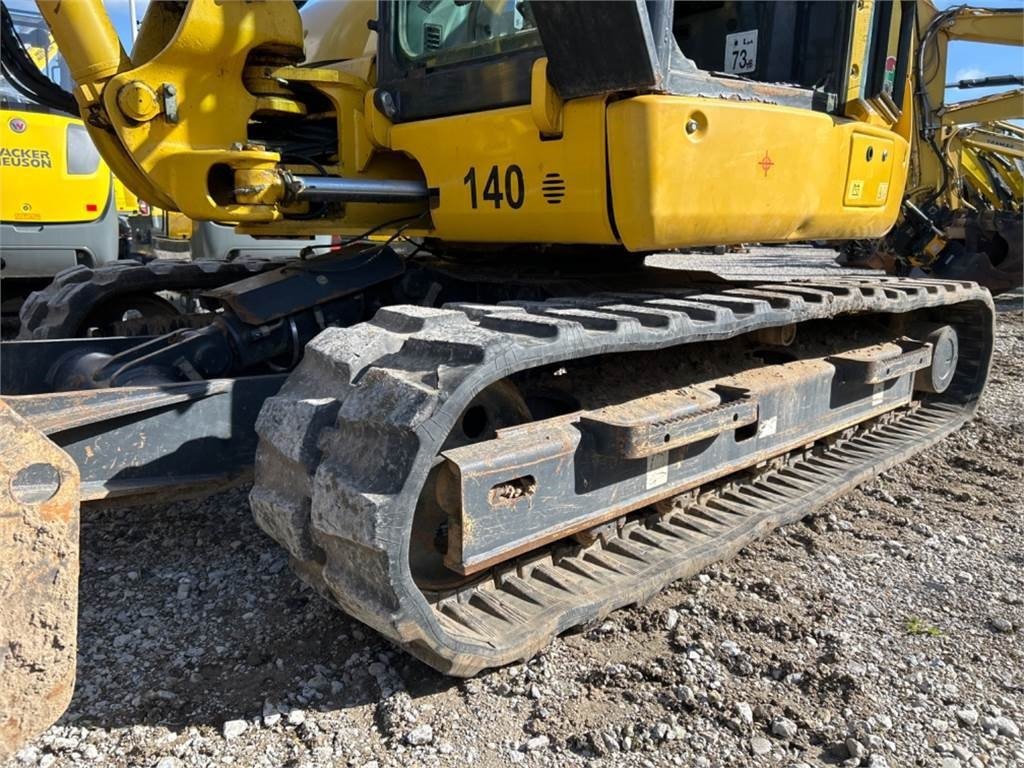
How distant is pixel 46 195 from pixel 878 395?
6324mm

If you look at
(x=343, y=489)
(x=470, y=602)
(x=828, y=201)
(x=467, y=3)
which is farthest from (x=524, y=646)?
(x=467, y=3)

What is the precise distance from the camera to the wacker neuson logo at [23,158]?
6.75 metres

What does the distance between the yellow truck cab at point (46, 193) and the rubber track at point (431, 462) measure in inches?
207

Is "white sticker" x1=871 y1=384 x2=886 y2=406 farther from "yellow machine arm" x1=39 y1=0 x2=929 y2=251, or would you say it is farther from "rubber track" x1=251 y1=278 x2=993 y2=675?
"rubber track" x1=251 y1=278 x2=993 y2=675

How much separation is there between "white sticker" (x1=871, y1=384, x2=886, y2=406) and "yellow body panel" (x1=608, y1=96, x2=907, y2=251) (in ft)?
2.82

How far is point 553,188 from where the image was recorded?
105 inches

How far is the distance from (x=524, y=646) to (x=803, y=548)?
4.57 ft

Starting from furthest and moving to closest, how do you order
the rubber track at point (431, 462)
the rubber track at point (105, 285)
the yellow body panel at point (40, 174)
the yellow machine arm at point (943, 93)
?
the yellow machine arm at point (943, 93) → the yellow body panel at point (40, 174) → the rubber track at point (105, 285) → the rubber track at point (431, 462)

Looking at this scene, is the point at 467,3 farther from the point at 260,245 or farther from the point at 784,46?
the point at 260,245

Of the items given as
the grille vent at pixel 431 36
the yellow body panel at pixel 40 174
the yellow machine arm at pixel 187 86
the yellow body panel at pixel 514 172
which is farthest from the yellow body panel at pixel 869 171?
the yellow body panel at pixel 40 174

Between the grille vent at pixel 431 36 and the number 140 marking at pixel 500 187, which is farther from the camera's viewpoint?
the grille vent at pixel 431 36

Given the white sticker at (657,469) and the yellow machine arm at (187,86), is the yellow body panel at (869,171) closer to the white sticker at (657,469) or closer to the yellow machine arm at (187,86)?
the white sticker at (657,469)

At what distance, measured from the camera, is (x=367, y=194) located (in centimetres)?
296

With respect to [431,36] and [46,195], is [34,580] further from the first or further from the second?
[46,195]
